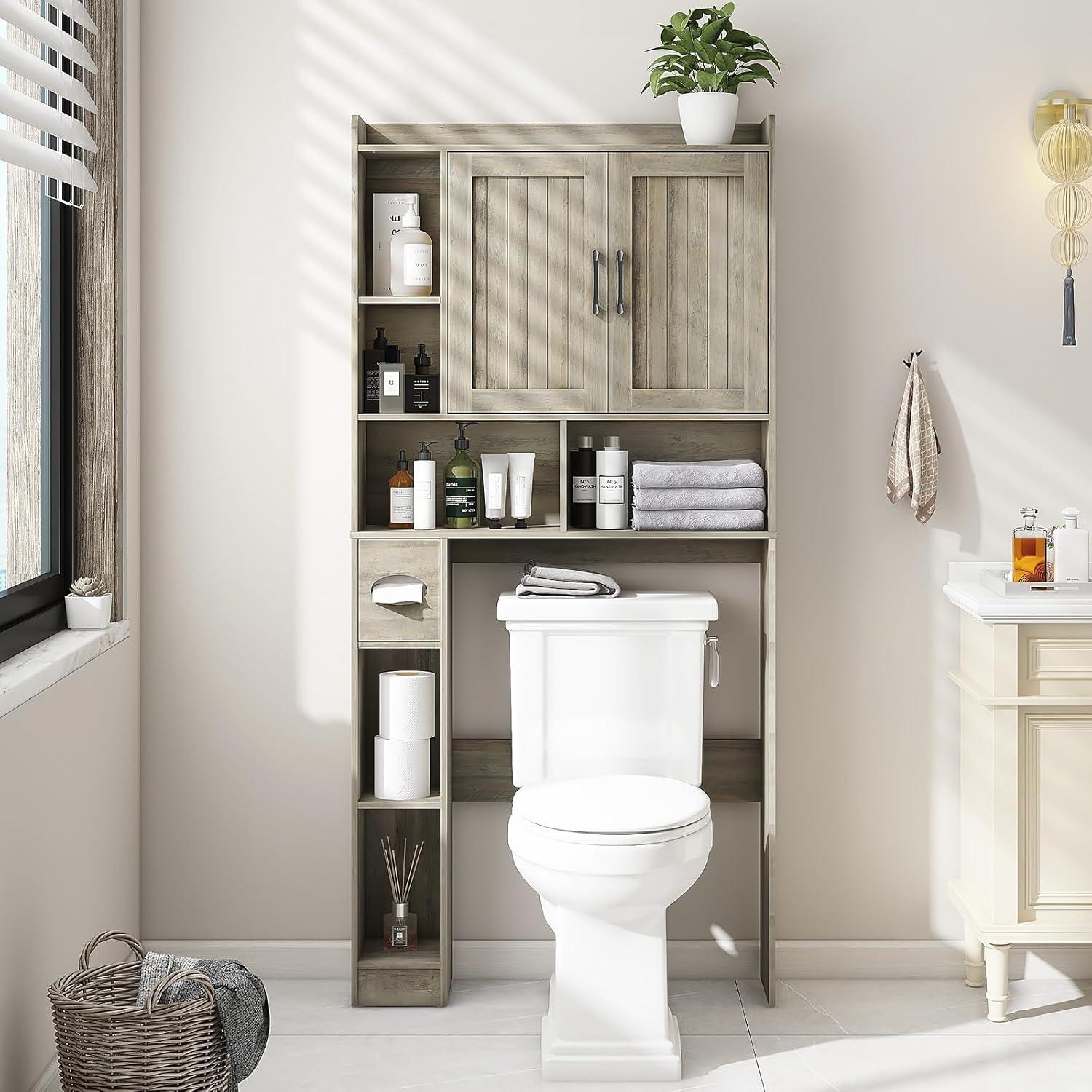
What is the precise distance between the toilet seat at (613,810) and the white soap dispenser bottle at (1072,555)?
→ 91 centimetres

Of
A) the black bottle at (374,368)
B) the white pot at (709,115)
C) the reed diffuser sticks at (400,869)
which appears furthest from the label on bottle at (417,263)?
the reed diffuser sticks at (400,869)

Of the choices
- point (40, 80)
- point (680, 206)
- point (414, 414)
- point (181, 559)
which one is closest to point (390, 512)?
point (414, 414)

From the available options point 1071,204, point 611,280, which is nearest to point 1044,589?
point 1071,204

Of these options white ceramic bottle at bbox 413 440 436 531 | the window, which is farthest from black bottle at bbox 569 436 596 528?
the window

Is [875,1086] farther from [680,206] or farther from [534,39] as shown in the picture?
[534,39]

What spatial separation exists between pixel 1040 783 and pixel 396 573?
4.69 ft

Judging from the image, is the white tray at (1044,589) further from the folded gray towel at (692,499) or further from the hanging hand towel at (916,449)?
the folded gray towel at (692,499)

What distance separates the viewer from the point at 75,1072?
1.91m

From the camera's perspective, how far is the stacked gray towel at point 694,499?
8.38ft

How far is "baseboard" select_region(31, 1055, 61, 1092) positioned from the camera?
2146 millimetres

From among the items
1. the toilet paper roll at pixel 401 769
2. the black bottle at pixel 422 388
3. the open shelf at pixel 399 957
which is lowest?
the open shelf at pixel 399 957

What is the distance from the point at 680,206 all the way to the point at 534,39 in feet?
1.86

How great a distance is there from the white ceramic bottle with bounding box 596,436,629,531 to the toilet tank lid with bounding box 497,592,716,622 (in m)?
0.18

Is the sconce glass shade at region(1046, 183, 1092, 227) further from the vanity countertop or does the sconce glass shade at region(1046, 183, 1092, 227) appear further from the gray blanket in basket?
the gray blanket in basket
